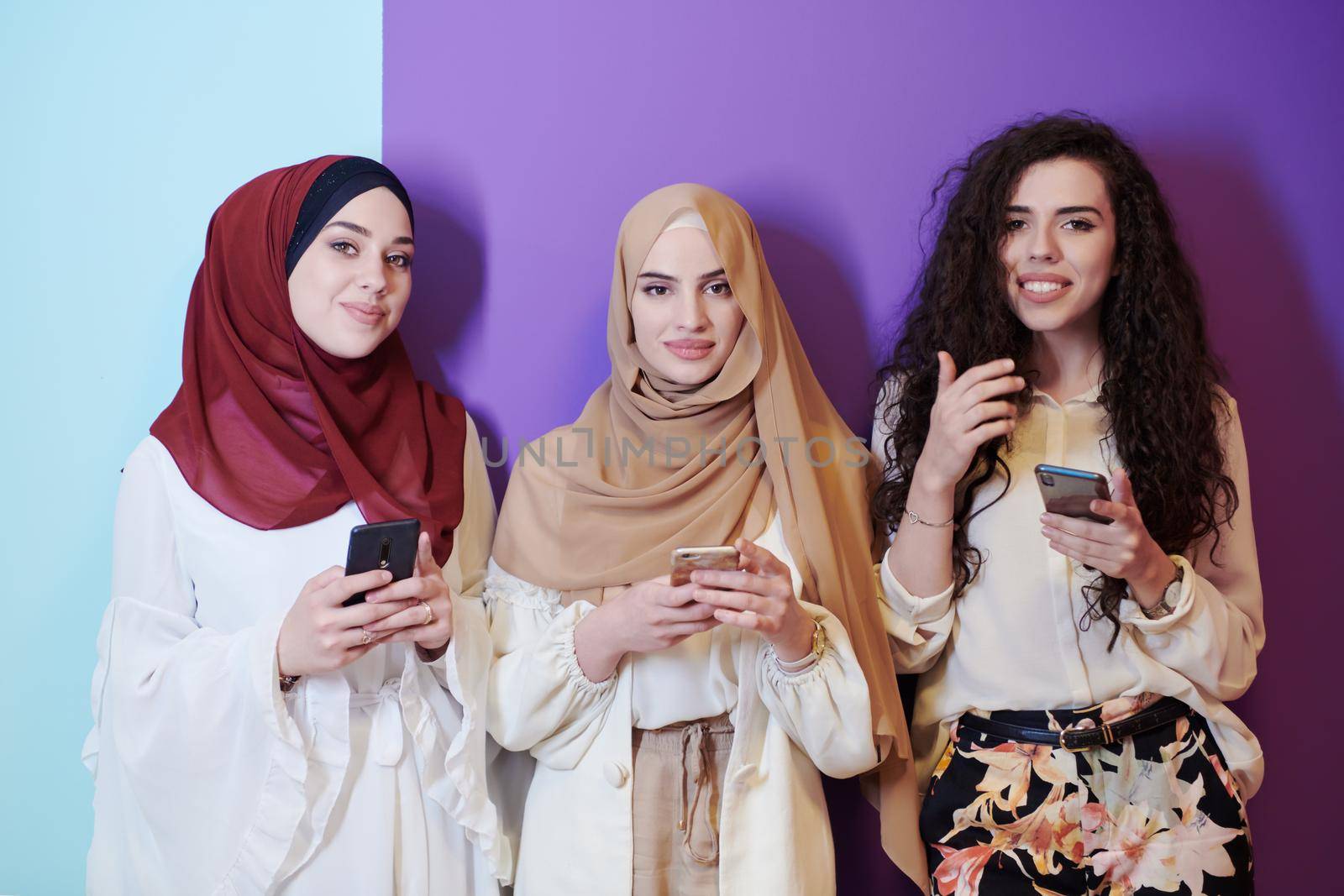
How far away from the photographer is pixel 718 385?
5.97 feet

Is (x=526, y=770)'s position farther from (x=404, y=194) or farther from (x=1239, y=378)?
(x=1239, y=378)

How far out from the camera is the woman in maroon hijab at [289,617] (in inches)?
63.5

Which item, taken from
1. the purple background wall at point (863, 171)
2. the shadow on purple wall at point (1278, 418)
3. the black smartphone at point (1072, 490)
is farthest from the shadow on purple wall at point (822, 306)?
the shadow on purple wall at point (1278, 418)

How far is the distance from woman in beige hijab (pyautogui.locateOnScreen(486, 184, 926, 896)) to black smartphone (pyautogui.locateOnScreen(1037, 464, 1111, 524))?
0.38 meters

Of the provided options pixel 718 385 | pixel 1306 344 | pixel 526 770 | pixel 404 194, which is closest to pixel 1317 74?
pixel 1306 344

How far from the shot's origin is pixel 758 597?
1563mm

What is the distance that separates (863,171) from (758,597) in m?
1.09

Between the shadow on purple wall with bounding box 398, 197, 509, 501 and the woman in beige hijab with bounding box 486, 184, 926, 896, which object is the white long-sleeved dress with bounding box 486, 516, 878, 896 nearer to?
the woman in beige hijab with bounding box 486, 184, 926, 896

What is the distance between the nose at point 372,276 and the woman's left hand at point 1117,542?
1219 mm

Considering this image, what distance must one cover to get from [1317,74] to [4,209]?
2924mm

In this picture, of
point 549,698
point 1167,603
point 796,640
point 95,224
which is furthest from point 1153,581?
point 95,224

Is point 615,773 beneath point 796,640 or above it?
beneath

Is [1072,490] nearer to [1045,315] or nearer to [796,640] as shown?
[1045,315]

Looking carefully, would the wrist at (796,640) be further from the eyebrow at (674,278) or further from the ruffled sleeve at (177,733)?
the ruffled sleeve at (177,733)
